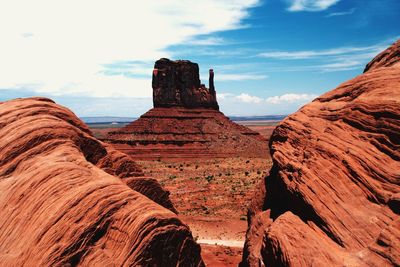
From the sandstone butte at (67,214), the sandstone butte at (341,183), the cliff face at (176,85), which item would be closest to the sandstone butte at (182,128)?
the cliff face at (176,85)

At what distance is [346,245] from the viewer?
386 inches

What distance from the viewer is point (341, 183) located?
37.4 ft

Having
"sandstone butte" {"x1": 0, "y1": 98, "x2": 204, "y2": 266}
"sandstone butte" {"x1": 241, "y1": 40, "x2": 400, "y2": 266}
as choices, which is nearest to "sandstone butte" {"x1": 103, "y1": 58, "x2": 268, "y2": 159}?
"sandstone butte" {"x1": 241, "y1": 40, "x2": 400, "y2": 266}

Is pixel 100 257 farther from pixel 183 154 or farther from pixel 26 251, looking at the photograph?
pixel 183 154

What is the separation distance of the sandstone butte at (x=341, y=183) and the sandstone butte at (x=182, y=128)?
81.0 metres

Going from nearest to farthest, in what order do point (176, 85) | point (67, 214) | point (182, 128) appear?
point (67, 214) < point (182, 128) < point (176, 85)

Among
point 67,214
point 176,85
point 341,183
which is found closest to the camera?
point 67,214

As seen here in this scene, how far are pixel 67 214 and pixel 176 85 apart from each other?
115m

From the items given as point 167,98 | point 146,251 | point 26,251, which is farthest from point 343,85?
point 167,98

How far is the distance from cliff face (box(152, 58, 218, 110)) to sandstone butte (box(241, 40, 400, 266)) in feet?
356

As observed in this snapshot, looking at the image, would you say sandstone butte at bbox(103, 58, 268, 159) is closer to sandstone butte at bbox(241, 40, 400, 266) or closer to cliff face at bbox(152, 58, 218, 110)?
cliff face at bbox(152, 58, 218, 110)

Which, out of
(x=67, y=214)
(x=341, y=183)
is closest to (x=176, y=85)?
(x=341, y=183)

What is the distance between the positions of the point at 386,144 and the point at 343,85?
424 cm

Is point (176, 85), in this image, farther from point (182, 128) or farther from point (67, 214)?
point (67, 214)
